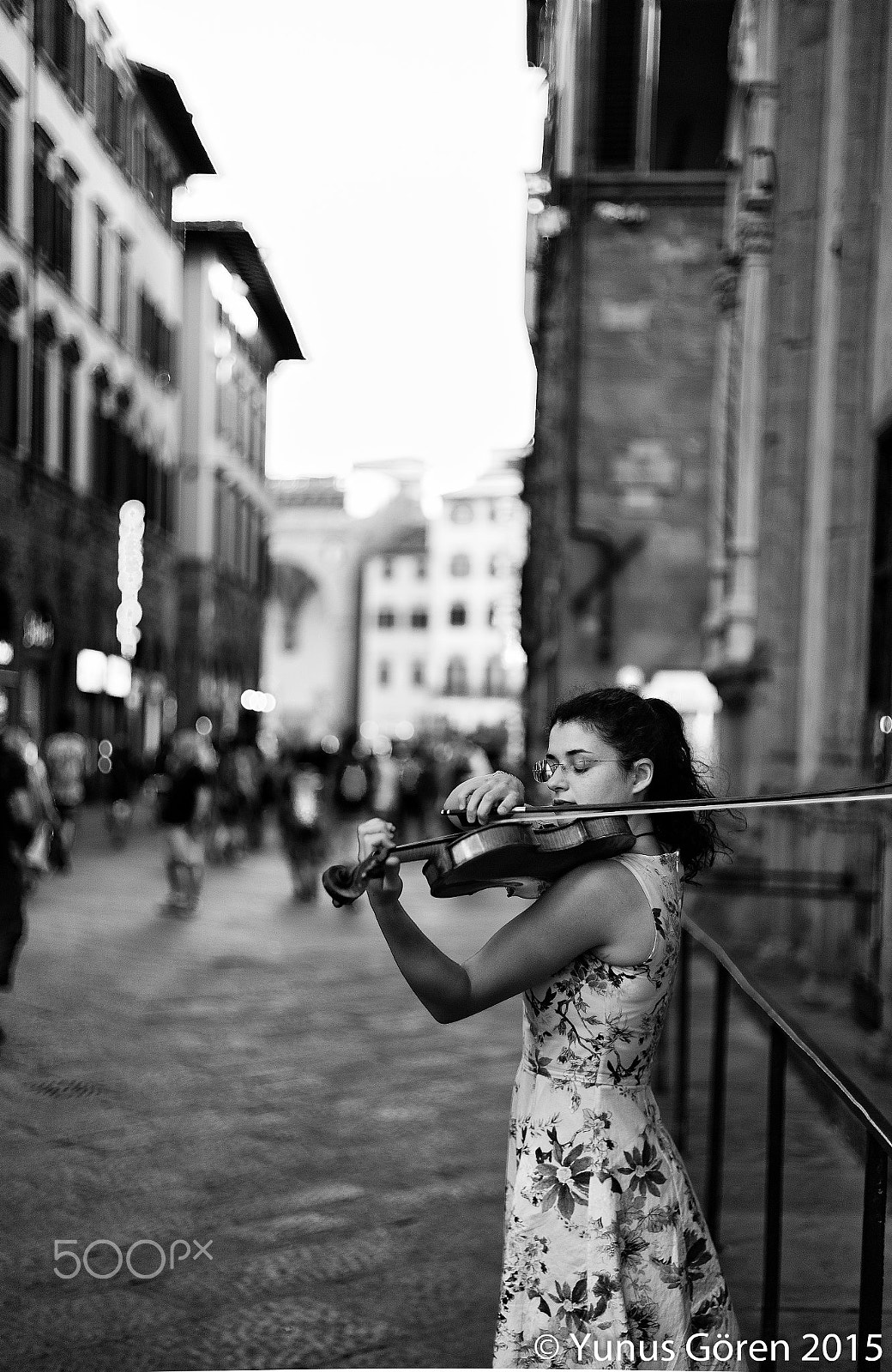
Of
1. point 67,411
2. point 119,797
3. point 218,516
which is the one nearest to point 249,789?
point 119,797

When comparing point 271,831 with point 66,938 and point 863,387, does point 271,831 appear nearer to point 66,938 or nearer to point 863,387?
point 66,938

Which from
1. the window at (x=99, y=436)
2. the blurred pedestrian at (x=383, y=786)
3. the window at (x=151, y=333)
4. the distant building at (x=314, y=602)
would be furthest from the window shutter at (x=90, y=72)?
the distant building at (x=314, y=602)

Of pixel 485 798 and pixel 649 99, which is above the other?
pixel 649 99

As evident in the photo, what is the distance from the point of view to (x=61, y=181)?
4715 mm

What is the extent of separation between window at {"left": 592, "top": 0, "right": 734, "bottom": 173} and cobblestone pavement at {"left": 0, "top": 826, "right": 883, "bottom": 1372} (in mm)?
12454

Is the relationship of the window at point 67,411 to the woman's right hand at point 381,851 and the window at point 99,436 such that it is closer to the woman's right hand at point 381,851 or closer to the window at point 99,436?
the window at point 99,436

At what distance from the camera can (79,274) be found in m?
5.49

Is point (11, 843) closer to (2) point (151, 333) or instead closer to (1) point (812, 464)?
(2) point (151, 333)

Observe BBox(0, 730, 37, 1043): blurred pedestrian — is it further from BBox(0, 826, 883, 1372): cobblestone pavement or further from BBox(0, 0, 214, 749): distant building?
BBox(0, 0, 214, 749): distant building

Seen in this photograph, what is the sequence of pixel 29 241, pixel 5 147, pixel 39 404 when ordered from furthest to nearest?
pixel 39 404 → pixel 29 241 → pixel 5 147

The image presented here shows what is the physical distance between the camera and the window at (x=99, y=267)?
5.11 m

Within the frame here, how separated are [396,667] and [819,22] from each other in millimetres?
79814

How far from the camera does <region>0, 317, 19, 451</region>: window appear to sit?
602cm

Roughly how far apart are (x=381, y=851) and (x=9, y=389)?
4887 millimetres
